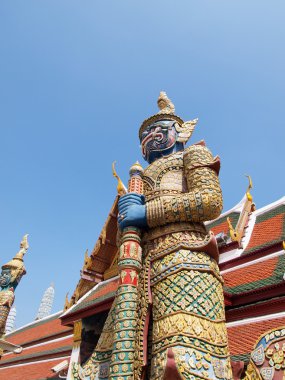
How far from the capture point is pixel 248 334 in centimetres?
463

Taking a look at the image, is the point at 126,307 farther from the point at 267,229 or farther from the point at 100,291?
the point at 100,291

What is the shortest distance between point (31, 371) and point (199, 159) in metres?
9.30

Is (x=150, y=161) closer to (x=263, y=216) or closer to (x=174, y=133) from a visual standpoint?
(x=174, y=133)

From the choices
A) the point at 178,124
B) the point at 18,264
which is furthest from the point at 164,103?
the point at 18,264

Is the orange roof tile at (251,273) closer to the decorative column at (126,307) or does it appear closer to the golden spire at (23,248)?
the decorative column at (126,307)

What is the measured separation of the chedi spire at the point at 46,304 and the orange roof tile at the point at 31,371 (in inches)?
536

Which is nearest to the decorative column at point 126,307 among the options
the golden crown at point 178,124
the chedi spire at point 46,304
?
the golden crown at point 178,124

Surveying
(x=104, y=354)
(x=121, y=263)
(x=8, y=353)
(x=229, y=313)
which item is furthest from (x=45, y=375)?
(x=121, y=263)

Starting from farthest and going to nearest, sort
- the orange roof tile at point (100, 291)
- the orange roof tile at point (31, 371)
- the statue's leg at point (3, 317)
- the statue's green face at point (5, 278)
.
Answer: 1. the statue's green face at point (5, 278)
2. the statue's leg at point (3, 317)
3. the orange roof tile at point (31, 371)
4. the orange roof tile at point (100, 291)

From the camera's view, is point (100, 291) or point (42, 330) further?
point (42, 330)

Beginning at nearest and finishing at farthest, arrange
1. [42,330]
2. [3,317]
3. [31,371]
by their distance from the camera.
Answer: [31,371] < [3,317] < [42,330]

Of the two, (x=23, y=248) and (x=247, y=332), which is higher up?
(x=23, y=248)

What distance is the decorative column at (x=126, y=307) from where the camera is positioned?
292 cm

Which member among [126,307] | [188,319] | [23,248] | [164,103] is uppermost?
[23,248]
